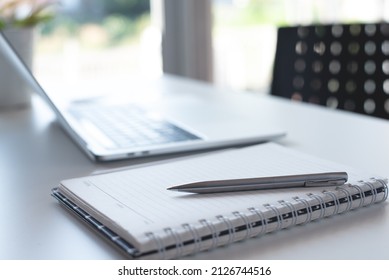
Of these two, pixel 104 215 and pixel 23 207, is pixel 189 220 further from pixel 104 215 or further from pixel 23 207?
pixel 23 207

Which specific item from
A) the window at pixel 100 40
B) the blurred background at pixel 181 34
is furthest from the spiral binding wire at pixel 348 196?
the window at pixel 100 40

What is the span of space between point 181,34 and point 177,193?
1715 millimetres

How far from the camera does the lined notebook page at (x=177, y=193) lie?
50cm

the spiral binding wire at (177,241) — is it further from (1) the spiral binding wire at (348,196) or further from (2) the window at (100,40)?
(2) the window at (100,40)

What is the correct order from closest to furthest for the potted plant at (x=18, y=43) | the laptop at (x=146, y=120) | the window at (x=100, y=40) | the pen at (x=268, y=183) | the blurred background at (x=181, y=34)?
the pen at (x=268, y=183)
the laptop at (x=146, y=120)
the potted plant at (x=18, y=43)
the blurred background at (x=181, y=34)
the window at (x=100, y=40)

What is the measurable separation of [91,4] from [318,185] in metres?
1.96

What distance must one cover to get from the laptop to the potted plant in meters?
0.04

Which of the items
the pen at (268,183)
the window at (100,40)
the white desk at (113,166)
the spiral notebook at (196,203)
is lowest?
the white desk at (113,166)

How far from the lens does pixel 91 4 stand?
236 cm

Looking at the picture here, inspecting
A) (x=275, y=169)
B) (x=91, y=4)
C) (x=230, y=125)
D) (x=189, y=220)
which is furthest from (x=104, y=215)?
(x=91, y=4)

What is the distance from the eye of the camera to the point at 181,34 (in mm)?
2223

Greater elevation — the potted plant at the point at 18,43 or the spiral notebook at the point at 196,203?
the potted plant at the point at 18,43

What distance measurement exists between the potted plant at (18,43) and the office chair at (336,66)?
626 millimetres

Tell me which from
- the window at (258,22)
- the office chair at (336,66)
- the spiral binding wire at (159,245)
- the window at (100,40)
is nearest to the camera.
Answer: the spiral binding wire at (159,245)
